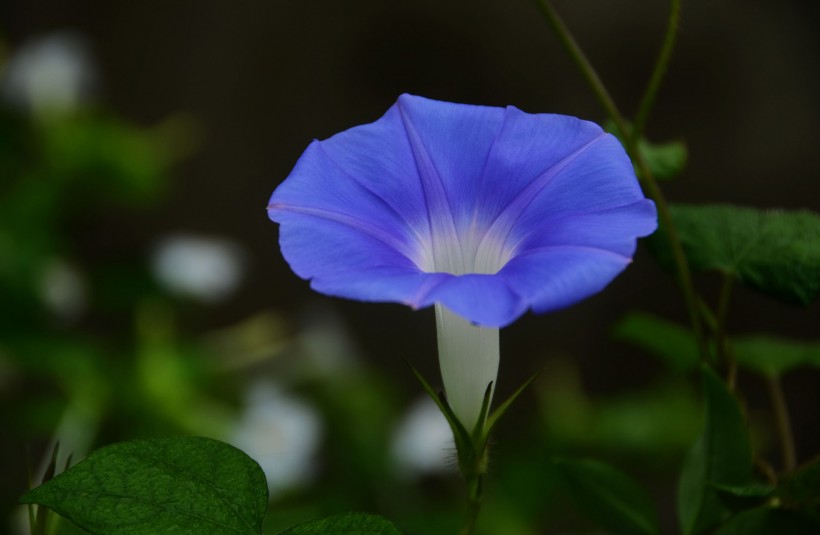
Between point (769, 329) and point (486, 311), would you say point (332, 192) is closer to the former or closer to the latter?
point (486, 311)

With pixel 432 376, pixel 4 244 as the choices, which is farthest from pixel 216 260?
pixel 432 376

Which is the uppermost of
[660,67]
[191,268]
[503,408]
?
[660,67]

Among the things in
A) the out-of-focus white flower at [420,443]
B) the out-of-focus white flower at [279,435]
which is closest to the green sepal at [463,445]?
the out-of-focus white flower at [279,435]


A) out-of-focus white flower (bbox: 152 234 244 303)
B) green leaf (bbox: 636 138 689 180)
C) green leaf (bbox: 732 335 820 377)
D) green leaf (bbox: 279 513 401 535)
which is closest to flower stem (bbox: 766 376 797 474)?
green leaf (bbox: 732 335 820 377)

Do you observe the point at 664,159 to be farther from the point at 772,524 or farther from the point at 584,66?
the point at 772,524

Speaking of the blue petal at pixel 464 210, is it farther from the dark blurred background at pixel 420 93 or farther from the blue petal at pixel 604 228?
the dark blurred background at pixel 420 93

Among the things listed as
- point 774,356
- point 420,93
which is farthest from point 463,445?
point 420,93
